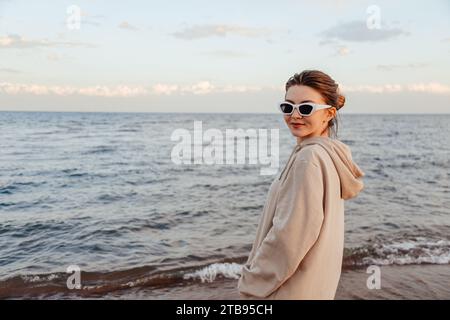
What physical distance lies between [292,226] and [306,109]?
0.61 meters

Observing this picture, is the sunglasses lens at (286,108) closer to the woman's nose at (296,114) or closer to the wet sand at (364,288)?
the woman's nose at (296,114)

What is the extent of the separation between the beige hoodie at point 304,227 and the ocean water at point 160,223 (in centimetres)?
62

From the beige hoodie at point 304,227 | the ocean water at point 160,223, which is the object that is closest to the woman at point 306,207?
the beige hoodie at point 304,227

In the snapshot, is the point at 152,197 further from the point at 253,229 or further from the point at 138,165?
the point at 138,165

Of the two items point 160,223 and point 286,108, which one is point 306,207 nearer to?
point 286,108

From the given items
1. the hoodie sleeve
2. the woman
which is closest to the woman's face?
the woman

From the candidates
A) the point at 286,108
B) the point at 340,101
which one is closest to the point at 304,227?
the point at 286,108

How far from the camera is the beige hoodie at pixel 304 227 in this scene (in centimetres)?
187

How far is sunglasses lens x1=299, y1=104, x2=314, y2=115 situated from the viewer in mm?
2119

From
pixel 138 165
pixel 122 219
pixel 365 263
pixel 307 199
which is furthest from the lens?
pixel 138 165

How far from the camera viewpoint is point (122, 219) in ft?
35.3

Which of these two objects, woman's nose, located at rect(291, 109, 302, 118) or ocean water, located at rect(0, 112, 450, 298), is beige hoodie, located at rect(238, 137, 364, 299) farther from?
ocean water, located at rect(0, 112, 450, 298)
